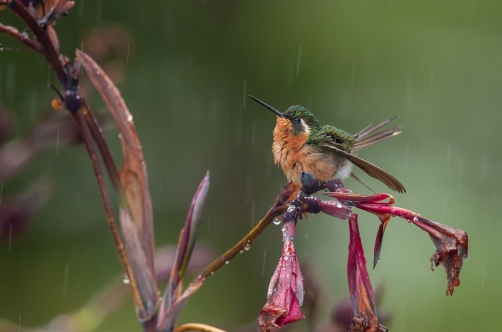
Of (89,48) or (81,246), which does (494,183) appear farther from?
(89,48)

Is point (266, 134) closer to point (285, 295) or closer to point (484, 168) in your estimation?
point (484, 168)

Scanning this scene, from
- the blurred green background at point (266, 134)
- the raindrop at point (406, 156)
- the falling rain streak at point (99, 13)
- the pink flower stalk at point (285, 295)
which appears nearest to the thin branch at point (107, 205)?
the pink flower stalk at point (285, 295)

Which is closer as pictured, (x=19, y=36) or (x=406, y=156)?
(x=19, y=36)

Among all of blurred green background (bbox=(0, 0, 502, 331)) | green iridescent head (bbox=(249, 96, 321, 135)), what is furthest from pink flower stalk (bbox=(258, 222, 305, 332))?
blurred green background (bbox=(0, 0, 502, 331))

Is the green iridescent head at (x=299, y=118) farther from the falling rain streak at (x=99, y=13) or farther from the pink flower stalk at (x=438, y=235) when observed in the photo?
the falling rain streak at (x=99, y=13)

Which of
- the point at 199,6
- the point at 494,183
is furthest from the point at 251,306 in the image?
the point at 199,6

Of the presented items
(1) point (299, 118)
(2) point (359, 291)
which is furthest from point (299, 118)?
(2) point (359, 291)

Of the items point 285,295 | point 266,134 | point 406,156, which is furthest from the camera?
point 266,134
